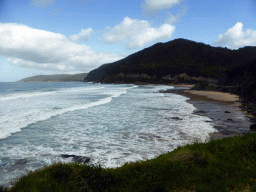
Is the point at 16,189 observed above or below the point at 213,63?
below

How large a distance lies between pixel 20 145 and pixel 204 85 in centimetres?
5252

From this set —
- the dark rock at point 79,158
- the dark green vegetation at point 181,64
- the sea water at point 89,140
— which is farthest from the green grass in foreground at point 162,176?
the dark green vegetation at point 181,64

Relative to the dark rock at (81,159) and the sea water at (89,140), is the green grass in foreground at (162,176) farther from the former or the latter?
the dark rock at (81,159)

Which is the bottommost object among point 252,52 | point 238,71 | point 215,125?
point 215,125

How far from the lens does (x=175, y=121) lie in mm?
12664

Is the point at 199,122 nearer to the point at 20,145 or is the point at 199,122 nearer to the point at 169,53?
the point at 20,145

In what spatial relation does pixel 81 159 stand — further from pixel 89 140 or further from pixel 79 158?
pixel 89 140

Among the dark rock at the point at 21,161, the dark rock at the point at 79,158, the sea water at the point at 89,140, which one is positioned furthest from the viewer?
the sea water at the point at 89,140

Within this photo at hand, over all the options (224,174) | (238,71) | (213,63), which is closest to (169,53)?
(213,63)

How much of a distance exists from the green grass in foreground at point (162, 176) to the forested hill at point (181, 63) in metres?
104

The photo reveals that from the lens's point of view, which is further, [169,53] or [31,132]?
[169,53]

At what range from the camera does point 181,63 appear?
125 m

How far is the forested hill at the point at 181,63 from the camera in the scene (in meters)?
110

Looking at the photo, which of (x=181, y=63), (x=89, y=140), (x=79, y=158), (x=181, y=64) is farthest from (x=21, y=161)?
(x=181, y=63)
